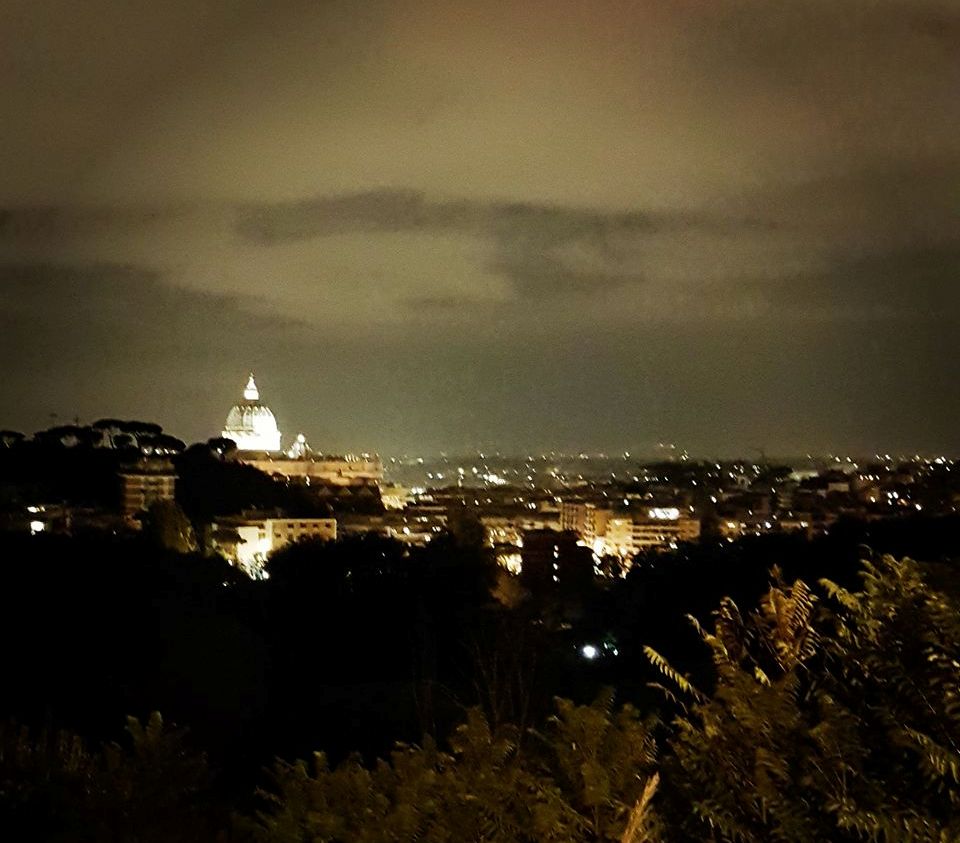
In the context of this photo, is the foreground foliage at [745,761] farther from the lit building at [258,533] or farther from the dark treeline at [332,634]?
the lit building at [258,533]

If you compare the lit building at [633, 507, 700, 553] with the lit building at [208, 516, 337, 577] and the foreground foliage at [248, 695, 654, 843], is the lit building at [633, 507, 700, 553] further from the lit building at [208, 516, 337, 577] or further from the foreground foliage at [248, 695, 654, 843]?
the foreground foliage at [248, 695, 654, 843]

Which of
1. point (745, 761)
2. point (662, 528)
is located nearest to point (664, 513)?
point (662, 528)

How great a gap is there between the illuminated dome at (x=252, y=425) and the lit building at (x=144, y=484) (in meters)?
46.7

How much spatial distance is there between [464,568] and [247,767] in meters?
11.4

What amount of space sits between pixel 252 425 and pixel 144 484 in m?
52.5

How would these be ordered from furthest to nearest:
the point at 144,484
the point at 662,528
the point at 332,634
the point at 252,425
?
the point at 252,425 < the point at 662,528 < the point at 144,484 < the point at 332,634

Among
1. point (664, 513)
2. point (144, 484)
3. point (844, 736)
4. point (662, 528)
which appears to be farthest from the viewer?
point (664, 513)

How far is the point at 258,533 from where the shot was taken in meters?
35.3

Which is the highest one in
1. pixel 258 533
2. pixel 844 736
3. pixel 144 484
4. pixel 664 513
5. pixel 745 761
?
pixel 844 736

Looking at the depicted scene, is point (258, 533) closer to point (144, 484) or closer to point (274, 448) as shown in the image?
point (144, 484)

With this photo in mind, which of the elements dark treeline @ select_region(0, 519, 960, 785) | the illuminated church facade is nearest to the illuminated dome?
the illuminated church facade

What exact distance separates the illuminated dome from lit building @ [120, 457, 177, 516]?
153 ft

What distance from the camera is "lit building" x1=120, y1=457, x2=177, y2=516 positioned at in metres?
36.5

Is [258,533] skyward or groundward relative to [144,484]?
groundward
